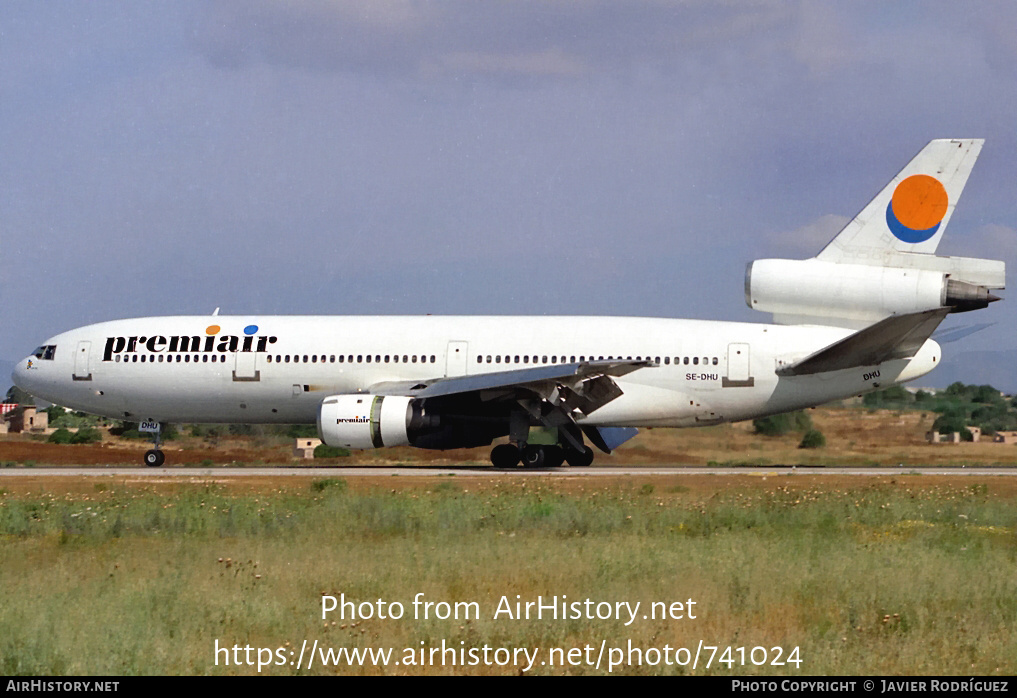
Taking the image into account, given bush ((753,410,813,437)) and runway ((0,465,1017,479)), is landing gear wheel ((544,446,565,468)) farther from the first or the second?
bush ((753,410,813,437))

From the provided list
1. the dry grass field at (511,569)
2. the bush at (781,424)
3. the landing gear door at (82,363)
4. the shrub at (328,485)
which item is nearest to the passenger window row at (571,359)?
the dry grass field at (511,569)

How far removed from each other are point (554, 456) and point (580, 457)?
28.5 inches

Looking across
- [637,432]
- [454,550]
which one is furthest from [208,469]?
[454,550]

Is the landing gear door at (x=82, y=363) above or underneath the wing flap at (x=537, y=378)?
above

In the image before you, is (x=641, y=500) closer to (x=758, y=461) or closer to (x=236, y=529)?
(x=236, y=529)

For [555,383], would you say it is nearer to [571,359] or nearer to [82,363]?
[571,359]

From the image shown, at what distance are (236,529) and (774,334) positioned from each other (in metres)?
16.2

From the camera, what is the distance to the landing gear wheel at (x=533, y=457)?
29.0 m

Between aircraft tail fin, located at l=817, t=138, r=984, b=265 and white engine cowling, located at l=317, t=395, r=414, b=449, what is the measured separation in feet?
37.0

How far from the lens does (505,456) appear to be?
30078mm

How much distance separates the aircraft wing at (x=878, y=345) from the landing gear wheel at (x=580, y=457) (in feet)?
17.3

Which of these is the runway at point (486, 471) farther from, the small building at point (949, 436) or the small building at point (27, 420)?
the small building at point (27, 420)

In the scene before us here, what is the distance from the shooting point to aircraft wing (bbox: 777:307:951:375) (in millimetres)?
26172

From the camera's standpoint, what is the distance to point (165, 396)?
30891mm
